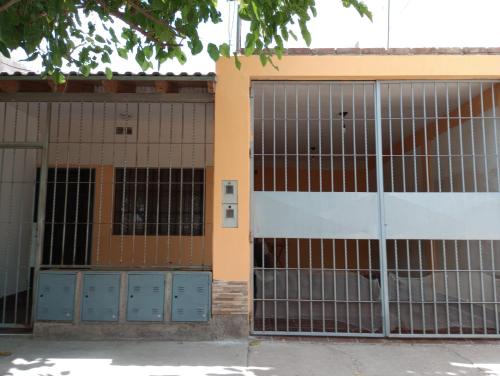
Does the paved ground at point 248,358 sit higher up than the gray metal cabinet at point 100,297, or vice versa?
the gray metal cabinet at point 100,297

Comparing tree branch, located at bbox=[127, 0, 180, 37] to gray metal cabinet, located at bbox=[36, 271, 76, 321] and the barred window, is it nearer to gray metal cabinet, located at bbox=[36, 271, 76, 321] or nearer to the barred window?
A: gray metal cabinet, located at bbox=[36, 271, 76, 321]

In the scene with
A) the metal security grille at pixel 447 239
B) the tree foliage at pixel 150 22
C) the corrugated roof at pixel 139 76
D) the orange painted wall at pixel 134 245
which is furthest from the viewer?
the orange painted wall at pixel 134 245

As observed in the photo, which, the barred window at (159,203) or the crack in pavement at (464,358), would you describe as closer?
the crack in pavement at (464,358)

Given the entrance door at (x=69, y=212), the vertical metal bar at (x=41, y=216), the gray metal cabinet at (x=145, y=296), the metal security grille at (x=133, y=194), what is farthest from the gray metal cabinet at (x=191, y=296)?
the entrance door at (x=69, y=212)

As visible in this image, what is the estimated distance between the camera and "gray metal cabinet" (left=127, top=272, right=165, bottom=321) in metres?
5.60

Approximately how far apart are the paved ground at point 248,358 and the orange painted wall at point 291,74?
199 cm

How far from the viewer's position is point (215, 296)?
5594 mm

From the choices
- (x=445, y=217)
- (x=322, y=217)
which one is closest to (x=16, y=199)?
(x=322, y=217)

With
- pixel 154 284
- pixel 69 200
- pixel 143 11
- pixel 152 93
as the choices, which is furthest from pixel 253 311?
pixel 69 200

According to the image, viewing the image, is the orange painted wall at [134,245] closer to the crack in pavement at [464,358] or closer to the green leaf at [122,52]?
the green leaf at [122,52]

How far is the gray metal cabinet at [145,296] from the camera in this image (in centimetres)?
560

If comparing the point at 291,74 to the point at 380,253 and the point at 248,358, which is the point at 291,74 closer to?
the point at 380,253

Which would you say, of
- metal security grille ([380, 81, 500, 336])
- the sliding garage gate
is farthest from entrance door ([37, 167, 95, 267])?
metal security grille ([380, 81, 500, 336])

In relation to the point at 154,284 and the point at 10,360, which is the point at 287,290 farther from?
the point at 10,360
